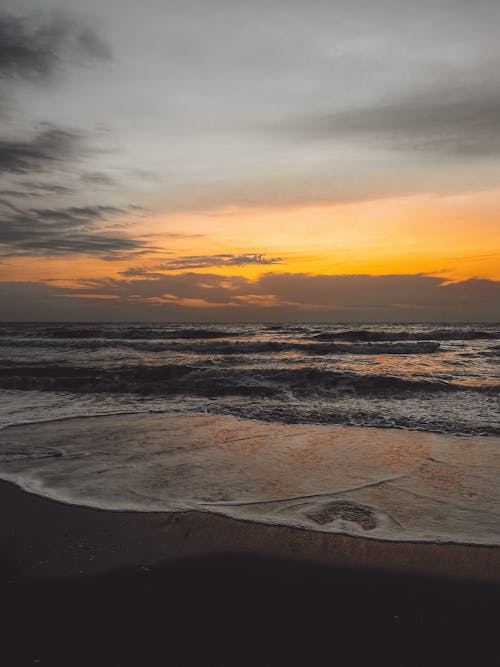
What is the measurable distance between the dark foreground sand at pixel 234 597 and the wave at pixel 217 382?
8281mm

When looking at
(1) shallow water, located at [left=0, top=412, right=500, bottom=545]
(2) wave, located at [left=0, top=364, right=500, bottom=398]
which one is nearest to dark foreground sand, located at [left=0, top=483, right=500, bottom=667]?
(1) shallow water, located at [left=0, top=412, right=500, bottom=545]

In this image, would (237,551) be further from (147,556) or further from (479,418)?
(479,418)

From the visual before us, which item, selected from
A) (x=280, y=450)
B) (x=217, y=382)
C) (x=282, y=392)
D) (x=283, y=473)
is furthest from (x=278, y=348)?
(x=283, y=473)

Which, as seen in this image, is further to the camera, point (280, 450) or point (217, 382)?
point (217, 382)

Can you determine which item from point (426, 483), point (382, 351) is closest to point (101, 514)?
point (426, 483)

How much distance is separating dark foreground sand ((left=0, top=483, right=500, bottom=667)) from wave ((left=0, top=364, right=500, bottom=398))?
8.28m

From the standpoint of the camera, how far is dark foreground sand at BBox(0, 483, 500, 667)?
7.73ft

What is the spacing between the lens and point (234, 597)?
113 inches

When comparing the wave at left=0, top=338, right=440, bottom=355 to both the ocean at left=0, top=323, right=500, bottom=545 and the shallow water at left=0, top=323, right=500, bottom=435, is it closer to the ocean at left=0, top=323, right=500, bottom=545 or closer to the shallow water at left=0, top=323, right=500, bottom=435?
the shallow water at left=0, top=323, right=500, bottom=435

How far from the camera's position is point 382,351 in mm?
25344

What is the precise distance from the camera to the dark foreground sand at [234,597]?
7.73 feet

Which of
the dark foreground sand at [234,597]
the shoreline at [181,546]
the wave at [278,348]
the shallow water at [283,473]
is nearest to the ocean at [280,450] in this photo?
the shallow water at [283,473]

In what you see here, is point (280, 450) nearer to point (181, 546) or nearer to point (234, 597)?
point (181, 546)

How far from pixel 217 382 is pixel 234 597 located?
1115 cm
